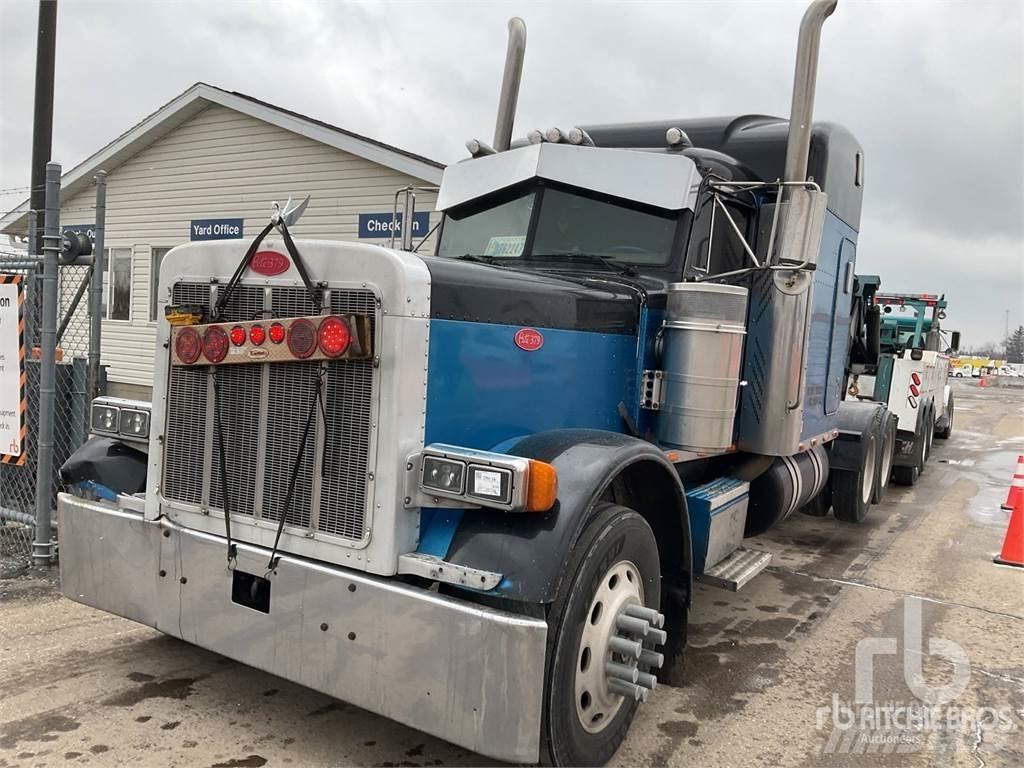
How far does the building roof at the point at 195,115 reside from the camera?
11.6 metres

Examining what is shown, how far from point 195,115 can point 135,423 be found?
12.6 m

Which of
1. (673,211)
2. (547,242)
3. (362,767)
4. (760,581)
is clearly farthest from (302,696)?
(760,581)

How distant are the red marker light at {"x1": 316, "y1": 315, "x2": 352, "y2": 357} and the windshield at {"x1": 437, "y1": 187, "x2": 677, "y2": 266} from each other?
188 cm

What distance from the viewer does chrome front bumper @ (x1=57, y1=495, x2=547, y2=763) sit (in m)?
2.69

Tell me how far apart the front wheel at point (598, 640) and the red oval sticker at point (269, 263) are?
1526 millimetres

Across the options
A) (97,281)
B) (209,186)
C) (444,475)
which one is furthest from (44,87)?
(444,475)

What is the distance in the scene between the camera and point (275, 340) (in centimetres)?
308

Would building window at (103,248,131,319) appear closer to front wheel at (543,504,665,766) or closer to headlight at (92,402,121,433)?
headlight at (92,402,121,433)

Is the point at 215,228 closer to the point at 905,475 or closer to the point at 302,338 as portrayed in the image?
the point at 905,475

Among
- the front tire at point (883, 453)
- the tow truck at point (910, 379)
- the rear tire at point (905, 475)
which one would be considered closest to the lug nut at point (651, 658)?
the front tire at point (883, 453)

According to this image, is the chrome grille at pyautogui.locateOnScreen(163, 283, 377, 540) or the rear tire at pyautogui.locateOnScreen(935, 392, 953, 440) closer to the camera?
the chrome grille at pyautogui.locateOnScreen(163, 283, 377, 540)

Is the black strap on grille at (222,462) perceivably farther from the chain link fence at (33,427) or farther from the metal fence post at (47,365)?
the chain link fence at (33,427)

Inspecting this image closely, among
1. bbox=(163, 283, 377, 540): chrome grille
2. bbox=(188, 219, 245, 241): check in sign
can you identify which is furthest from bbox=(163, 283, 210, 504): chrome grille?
bbox=(188, 219, 245, 241): check in sign

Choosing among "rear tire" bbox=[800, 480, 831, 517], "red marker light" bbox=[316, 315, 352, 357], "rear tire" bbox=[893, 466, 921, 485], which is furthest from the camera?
"rear tire" bbox=[893, 466, 921, 485]
